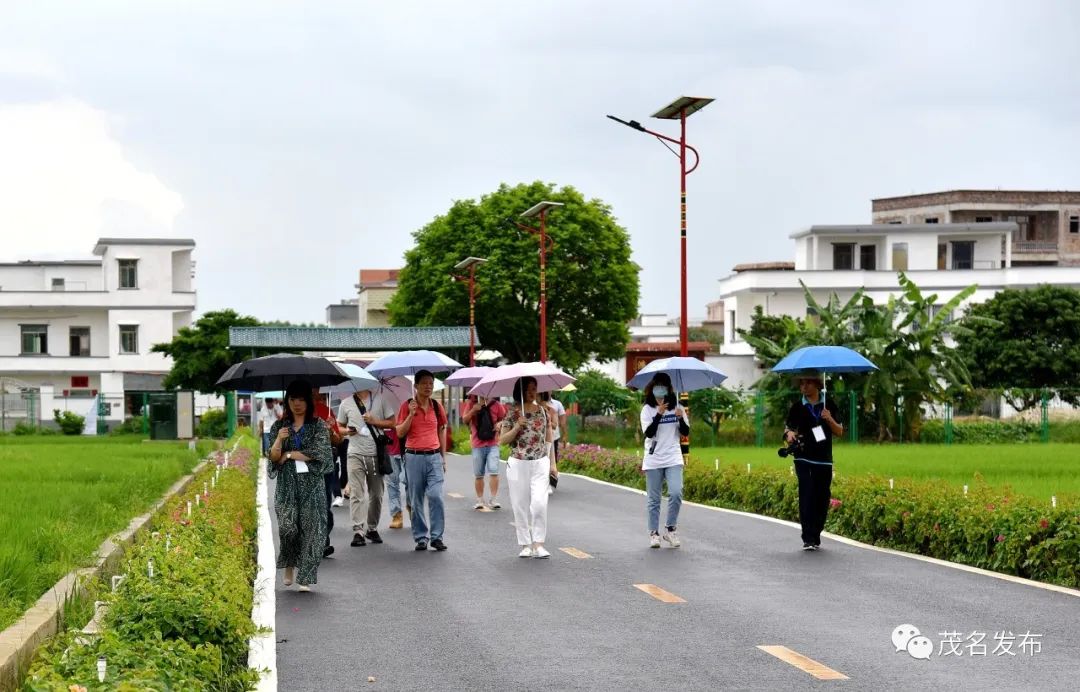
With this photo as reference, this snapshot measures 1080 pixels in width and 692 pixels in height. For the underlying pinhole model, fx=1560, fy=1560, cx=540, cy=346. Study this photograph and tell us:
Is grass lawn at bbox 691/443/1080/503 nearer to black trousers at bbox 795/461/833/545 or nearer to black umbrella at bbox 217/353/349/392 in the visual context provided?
black trousers at bbox 795/461/833/545

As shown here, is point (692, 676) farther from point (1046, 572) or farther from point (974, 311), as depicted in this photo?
point (974, 311)

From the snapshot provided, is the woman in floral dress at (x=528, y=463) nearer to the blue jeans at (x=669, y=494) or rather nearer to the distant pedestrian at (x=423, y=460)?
the distant pedestrian at (x=423, y=460)

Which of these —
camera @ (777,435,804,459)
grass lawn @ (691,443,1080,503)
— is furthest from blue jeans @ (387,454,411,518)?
grass lawn @ (691,443,1080,503)

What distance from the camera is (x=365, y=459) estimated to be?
18.7m

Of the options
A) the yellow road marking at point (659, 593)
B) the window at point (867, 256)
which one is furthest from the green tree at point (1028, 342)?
the yellow road marking at point (659, 593)

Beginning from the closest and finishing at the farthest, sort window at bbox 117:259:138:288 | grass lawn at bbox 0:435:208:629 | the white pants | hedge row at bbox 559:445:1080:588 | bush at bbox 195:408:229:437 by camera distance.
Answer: grass lawn at bbox 0:435:208:629 → hedge row at bbox 559:445:1080:588 → the white pants → bush at bbox 195:408:229:437 → window at bbox 117:259:138:288

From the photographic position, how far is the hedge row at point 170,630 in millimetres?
7262

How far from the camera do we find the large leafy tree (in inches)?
2990

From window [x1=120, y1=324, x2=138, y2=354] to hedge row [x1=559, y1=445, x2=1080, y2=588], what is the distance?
6959cm

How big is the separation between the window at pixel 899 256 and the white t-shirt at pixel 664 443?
72.8 meters

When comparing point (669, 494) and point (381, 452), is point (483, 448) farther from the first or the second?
point (669, 494)

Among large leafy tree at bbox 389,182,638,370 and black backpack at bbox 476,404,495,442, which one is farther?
large leafy tree at bbox 389,182,638,370

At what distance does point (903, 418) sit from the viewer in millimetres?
49406

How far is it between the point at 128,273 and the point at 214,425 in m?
24.9
